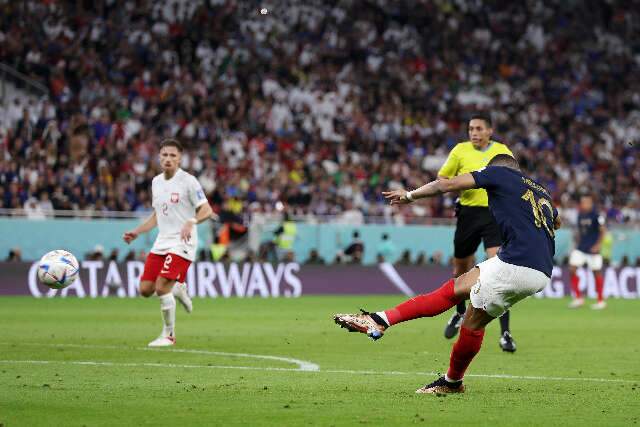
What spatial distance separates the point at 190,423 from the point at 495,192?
316 cm

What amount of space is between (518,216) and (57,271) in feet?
20.0

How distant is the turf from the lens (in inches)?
332

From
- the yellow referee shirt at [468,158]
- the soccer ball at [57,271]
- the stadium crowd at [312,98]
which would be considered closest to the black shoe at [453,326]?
the yellow referee shirt at [468,158]

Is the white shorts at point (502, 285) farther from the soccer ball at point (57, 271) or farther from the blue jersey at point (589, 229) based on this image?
the blue jersey at point (589, 229)

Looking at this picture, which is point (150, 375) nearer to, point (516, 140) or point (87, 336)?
point (87, 336)

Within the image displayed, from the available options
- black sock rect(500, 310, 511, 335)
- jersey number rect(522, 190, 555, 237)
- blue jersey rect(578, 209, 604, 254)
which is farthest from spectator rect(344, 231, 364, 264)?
jersey number rect(522, 190, 555, 237)

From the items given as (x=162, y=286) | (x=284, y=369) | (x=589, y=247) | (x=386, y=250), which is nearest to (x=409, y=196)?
(x=284, y=369)

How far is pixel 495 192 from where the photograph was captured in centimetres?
955

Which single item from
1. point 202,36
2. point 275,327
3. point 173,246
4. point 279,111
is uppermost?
point 202,36

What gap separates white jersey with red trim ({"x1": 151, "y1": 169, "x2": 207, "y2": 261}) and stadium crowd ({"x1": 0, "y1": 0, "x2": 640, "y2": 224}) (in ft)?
41.7

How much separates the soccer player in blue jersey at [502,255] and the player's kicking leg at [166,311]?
219 inches

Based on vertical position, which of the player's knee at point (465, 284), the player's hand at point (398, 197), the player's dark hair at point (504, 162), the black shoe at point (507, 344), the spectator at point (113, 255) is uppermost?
the player's dark hair at point (504, 162)

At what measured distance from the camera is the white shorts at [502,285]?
948 cm

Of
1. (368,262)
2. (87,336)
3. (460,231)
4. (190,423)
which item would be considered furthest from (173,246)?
(368,262)
